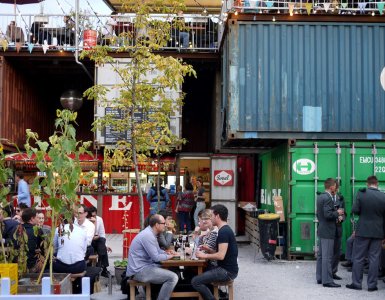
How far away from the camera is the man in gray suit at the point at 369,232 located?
973 cm

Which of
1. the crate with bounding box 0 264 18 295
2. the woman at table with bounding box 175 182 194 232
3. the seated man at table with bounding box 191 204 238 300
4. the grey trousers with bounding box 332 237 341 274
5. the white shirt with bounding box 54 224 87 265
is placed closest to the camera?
the crate with bounding box 0 264 18 295

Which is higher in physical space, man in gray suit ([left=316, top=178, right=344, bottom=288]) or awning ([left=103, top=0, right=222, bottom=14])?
awning ([left=103, top=0, right=222, bottom=14])

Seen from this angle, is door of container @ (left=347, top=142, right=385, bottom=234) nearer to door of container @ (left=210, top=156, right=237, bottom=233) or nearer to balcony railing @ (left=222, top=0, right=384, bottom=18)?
balcony railing @ (left=222, top=0, right=384, bottom=18)

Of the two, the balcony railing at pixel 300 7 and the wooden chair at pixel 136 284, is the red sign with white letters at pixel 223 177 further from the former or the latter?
the wooden chair at pixel 136 284

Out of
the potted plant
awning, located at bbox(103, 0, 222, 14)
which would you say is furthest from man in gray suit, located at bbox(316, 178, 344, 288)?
awning, located at bbox(103, 0, 222, 14)

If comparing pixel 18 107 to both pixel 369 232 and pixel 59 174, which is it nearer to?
pixel 369 232

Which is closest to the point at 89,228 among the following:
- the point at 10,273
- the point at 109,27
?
the point at 10,273

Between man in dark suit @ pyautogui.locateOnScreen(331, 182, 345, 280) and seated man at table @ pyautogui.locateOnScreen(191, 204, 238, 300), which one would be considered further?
man in dark suit @ pyautogui.locateOnScreen(331, 182, 345, 280)

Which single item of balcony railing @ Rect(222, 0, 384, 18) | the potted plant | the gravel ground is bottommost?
the gravel ground

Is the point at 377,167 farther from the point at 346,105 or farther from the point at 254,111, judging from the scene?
the point at 254,111

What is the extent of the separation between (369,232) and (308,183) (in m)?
3.24

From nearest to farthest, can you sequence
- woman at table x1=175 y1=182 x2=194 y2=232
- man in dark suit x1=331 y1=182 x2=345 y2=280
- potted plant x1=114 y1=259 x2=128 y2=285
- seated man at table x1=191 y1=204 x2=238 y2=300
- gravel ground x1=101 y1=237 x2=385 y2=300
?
seated man at table x1=191 y1=204 x2=238 y2=300, gravel ground x1=101 y1=237 x2=385 y2=300, potted plant x1=114 y1=259 x2=128 y2=285, man in dark suit x1=331 y1=182 x2=345 y2=280, woman at table x1=175 y1=182 x2=194 y2=232

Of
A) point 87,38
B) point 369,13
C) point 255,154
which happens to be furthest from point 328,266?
point 87,38

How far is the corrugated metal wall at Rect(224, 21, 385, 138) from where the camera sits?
1343 centimetres
